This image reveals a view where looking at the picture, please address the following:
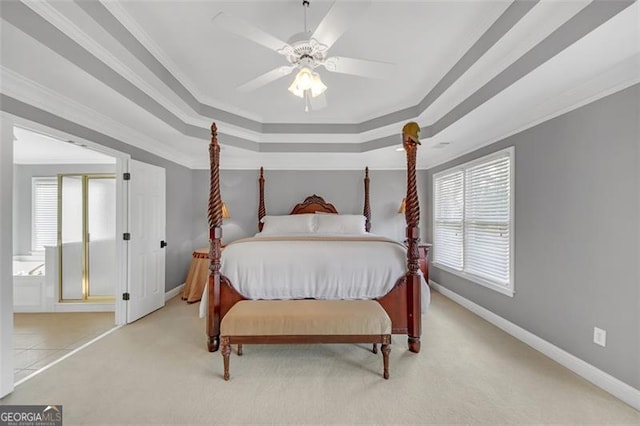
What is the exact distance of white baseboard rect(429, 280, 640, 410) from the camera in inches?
75.3

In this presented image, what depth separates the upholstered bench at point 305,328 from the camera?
2.17 meters

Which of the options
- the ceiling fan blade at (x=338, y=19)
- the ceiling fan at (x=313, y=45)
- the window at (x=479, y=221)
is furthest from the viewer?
the window at (x=479, y=221)

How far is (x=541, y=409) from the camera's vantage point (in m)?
1.85

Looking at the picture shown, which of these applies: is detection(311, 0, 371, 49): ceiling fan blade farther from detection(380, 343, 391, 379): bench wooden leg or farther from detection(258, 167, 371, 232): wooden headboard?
detection(258, 167, 371, 232): wooden headboard

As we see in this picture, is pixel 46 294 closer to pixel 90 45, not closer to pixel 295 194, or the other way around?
pixel 90 45

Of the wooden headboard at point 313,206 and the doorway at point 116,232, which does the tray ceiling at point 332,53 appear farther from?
the wooden headboard at point 313,206

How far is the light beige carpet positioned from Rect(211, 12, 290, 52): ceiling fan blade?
2.49 metres

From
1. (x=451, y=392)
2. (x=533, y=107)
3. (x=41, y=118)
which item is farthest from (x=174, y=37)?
(x=451, y=392)

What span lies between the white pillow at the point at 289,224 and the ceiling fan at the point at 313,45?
2494 millimetres

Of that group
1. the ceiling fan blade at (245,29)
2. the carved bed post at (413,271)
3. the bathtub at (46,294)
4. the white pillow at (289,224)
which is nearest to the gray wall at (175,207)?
the bathtub at (46,294)

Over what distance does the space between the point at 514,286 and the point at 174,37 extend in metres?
4.14

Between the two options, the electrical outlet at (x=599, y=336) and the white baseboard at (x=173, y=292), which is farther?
the white baseboard at (x=173, y=292)

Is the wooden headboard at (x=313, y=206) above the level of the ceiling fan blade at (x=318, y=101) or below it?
below

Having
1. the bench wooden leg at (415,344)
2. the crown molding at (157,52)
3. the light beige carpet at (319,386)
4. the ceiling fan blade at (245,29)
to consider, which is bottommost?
the light beige carpet at (319,386)
